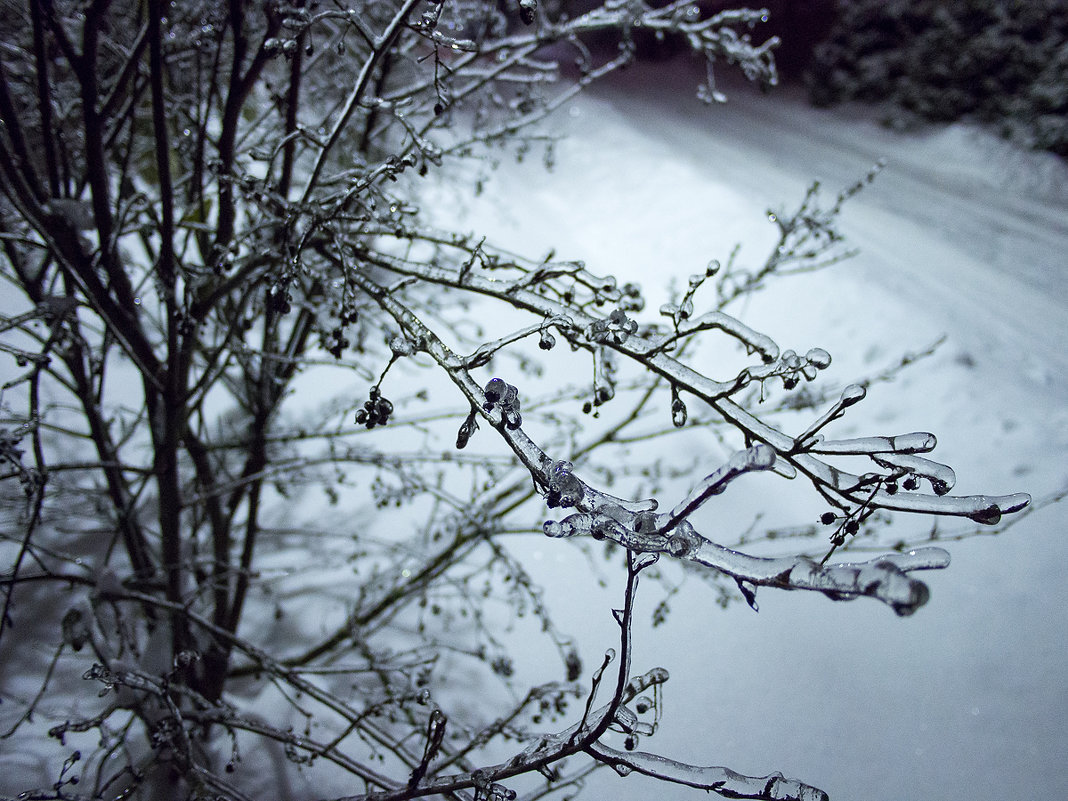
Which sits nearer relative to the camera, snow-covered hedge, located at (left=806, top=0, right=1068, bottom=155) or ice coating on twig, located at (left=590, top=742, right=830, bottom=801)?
ice coating on twig, located at (left=590, top=742, right=830, bottom=801)

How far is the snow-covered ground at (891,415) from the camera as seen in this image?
293cm

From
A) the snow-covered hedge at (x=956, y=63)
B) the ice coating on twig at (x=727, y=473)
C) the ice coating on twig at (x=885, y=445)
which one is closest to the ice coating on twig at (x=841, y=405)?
the ice coating on twig at (x=885, y=445)

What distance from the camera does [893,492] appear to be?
81cm

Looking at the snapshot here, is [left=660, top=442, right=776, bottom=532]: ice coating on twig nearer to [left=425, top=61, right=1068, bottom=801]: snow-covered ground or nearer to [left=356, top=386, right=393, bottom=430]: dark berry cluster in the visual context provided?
[left=356, top=386, right=393, bottom=430]: dark berry cluster

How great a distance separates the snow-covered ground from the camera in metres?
2.93

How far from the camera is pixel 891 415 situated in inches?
174

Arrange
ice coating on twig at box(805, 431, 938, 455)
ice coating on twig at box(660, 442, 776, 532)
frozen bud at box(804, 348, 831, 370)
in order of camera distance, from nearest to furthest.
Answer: ice coating on twig at box(660, 442, 776, 532) < ice coating on twig at box(805, 431, 938, 455) < frozen bud at box(804, 348, 831, 370)

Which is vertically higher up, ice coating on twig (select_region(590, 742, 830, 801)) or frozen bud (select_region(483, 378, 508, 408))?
frozen bud (select_region(483, 378, 508, 408))

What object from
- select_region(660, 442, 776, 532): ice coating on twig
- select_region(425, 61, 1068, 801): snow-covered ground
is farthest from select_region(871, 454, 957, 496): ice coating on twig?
select_region(425, 61, 1068, 801): snow-covered ground

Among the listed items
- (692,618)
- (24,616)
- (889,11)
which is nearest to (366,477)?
(24,616)

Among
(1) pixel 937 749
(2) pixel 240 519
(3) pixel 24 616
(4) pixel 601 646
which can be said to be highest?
(2) pixel 240 519

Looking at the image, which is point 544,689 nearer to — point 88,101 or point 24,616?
point 88,101

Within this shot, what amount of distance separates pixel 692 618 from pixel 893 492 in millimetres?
2786

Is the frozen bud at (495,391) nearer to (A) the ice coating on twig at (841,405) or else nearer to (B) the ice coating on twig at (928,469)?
(A) the ice coating on twig at (841,405)
